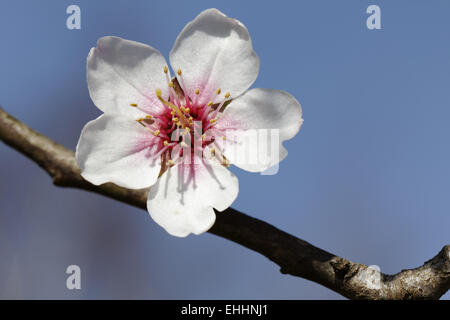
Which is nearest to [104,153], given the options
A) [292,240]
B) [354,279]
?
[292,240]

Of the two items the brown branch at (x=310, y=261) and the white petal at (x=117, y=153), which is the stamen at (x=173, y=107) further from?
the brown branch at (x=310, y=261)

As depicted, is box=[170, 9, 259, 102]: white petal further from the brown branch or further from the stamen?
the brown branch

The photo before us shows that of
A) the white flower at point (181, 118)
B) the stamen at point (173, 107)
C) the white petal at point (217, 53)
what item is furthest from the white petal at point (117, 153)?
the white petal at point (217, 53)

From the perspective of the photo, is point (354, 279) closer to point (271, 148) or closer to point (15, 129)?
point (271, 148)

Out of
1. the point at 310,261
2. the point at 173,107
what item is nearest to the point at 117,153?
the point at 173,107
